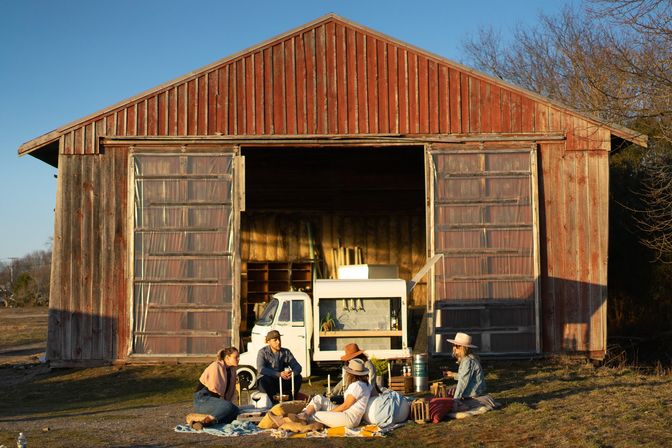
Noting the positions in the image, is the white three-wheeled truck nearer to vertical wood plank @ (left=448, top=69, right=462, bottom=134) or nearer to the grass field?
the grass field

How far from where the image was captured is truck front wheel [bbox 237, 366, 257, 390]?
17.0 m

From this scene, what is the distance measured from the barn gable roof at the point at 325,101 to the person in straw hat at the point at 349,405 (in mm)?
8959

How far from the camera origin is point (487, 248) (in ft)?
66.3

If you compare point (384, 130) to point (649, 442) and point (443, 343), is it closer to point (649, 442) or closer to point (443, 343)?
point (443, 343)

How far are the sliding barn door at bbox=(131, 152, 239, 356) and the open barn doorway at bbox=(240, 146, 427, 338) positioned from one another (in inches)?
297

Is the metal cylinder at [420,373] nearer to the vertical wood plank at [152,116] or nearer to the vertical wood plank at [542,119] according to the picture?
the vertical wood plank at [542,119]

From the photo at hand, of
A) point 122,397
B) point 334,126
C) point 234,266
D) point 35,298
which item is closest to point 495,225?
point 334,126

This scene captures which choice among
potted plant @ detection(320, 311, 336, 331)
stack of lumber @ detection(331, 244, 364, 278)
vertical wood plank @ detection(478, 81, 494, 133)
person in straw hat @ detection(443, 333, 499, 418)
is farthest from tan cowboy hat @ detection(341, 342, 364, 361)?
stack of lumber @ detection(331, 244, 364, 278)

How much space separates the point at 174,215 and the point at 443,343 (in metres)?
6.59

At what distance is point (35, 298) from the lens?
158ft

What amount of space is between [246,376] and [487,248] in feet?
20.8

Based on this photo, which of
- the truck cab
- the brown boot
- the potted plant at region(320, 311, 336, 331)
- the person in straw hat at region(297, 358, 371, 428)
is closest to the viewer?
the person in straw hat at region(297, 358, 371, 428)

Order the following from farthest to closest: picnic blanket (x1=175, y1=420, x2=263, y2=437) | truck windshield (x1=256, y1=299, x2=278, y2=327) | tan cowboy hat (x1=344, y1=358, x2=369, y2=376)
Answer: truck windshield (x1=256, y1=299, x2=278, y2=327) < tan cowboy hat (x1=344, y1=358, x2=369, y2=376) < picnic blanket (x1=175, y1=420, x2=263, y2=437)

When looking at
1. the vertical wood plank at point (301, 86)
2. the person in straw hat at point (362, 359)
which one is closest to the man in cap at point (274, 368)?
the person in straw hat at point (362, 359)
